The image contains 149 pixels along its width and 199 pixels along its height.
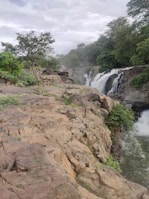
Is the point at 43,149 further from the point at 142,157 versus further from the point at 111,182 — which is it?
the point at 142,157

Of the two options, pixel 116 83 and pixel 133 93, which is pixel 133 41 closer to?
pixel 116 83

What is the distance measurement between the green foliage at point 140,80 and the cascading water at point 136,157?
494cm

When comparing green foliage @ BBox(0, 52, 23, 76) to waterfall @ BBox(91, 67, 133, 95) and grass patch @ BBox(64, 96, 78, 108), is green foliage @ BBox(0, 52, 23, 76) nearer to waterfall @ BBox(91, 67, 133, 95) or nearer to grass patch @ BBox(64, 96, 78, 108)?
grass patch @ BBox(64, 96, 78, 108)

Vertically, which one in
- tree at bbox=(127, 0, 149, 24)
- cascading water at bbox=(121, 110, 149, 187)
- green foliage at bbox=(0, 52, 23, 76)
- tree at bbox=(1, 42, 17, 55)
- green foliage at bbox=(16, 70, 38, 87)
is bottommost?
cascading water at bbox=(121, 110, 149, 187)

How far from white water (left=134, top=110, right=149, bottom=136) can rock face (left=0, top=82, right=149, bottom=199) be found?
34.9ft

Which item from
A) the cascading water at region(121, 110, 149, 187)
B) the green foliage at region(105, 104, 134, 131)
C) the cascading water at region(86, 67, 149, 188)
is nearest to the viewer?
the green foliage at region(105, 104, 134, 131)

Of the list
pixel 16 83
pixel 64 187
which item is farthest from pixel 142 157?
pixel 64 187

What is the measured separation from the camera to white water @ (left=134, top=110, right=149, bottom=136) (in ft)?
66.5

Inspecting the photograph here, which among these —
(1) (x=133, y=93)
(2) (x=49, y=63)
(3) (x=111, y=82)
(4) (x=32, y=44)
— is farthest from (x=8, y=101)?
(3) (x=111, y=82)

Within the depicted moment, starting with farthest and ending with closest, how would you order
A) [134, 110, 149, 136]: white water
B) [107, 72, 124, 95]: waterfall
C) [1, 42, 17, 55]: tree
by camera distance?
[107, 72, 124, 95]: waterfall
[1, 42, 17, 55]: tree
[134, 110, 149, 136]: white water

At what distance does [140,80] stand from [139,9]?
6.93 meters

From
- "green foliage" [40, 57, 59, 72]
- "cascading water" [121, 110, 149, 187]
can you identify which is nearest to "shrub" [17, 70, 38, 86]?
"cascading water" [121, 110, 149, 187]

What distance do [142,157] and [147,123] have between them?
8.00m

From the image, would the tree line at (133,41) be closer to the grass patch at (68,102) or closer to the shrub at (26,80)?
the shrub at (26,80)
